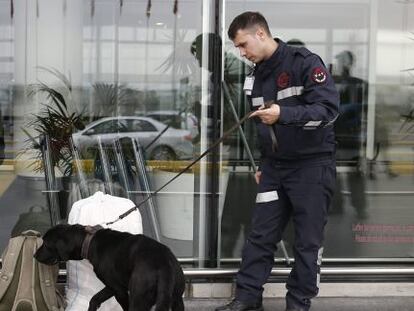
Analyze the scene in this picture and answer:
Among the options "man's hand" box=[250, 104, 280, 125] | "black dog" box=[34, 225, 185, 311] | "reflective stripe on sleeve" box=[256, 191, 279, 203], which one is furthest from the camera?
"reflective stripe on sleeve" box=[256, 191, 279, 203]

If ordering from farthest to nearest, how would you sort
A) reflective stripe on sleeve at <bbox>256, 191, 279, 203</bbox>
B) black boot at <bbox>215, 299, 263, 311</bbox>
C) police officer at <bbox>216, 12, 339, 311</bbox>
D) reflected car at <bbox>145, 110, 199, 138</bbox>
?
reflected car at <bbox>145, 110, 199, 138</bbox> → black boot at <bbox>215, 299, 263, 311</bbox> → reflective stripe on sleeve at <bbox>256, 191, 279, 203</bbox> → police officer at <bbox>216, 12, 339, 311</bbox>

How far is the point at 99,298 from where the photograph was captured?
399 cm

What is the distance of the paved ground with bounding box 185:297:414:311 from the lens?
4754 millimetres

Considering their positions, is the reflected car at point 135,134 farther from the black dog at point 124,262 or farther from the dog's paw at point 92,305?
the dog's paw at point 92,305

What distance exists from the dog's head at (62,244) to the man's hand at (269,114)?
118cm

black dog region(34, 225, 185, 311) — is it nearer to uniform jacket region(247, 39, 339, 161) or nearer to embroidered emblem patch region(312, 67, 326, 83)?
uniform jacket region(247, 39, 339, 161)

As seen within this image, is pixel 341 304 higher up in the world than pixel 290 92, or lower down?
lower down

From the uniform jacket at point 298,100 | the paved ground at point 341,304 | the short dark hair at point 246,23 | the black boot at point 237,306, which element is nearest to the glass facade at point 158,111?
the paved ground at point 341,304

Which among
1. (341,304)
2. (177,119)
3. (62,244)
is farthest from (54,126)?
(341,304)

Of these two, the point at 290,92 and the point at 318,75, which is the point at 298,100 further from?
the point at 318,75

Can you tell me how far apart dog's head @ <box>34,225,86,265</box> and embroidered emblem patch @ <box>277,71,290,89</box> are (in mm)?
1378

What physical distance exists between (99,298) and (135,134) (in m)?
1.75

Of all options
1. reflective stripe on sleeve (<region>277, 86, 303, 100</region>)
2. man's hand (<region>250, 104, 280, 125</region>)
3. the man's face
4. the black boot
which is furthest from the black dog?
the man's face

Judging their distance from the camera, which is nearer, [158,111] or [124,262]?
[124,262]
